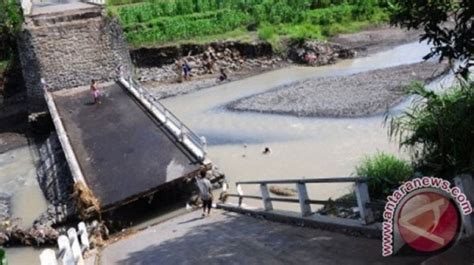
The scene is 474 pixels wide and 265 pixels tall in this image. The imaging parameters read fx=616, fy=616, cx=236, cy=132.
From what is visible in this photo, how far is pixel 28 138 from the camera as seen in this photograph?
30672mm

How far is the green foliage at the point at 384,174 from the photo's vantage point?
11.7 metres

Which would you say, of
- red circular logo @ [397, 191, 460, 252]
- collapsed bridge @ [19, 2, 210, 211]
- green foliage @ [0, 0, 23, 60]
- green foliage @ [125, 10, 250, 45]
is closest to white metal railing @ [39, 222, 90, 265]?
red circular logo @ [397, 191, 460, 252]

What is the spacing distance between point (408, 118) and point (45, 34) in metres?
23.1

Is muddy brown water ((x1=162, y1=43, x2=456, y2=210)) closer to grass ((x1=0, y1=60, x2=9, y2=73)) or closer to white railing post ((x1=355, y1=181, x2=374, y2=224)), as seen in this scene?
white railing post ((x1=355, y1=181, x2=374, y2=224))

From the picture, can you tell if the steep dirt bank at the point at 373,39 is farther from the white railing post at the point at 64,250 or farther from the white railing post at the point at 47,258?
the white railing post at the point at 47,258

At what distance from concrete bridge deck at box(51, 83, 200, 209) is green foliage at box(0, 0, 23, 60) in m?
11.1

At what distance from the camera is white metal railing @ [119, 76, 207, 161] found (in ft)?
62.0

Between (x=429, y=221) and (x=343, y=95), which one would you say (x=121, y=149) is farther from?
(x=429, y=221)

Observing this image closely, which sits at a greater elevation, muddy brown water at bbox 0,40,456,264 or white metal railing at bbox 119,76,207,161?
white metal railing at bbox 119,76,207,161

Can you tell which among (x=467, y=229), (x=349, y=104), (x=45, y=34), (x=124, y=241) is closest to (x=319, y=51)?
(x=349, y=104)

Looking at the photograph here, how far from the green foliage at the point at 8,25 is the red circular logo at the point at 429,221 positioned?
33893 millimetres

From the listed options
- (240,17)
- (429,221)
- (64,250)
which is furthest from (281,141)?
(240,17)

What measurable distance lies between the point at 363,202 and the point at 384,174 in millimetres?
4210

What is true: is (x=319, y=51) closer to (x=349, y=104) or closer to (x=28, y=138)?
(x=349, y=104)
